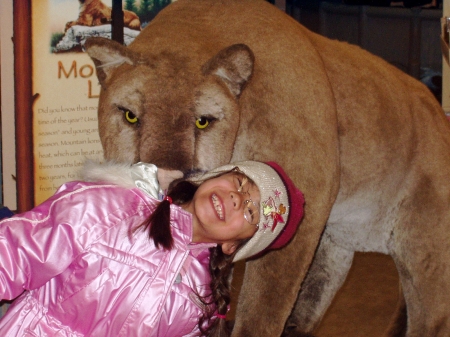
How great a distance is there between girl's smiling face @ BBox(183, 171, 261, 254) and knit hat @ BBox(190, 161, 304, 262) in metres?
0.02

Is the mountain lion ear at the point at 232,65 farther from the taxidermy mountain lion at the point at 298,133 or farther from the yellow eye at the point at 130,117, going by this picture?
the yellow eye at the point at 130,117

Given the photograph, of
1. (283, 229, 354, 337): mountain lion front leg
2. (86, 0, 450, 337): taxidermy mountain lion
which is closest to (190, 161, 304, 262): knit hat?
(86, 0, 450, 337): taxidermy mountain lion

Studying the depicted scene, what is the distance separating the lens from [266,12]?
2350 mm

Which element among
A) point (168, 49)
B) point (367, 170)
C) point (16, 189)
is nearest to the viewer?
point (168, 49)

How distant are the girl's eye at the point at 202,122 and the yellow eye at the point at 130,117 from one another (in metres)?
0.17

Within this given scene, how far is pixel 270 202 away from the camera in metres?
1.85

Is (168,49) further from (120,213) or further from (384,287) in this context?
(384,287)

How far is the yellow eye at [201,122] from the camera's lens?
1895 mm

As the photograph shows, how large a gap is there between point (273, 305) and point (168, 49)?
2.86 feet

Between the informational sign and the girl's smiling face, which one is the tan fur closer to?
the informational sign

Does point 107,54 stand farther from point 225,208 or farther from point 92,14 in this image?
point 92,14

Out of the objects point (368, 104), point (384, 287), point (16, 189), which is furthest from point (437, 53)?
point (16, 189)

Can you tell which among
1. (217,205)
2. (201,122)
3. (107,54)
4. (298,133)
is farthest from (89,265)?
(298,133)

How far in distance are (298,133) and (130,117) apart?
0.55 m
